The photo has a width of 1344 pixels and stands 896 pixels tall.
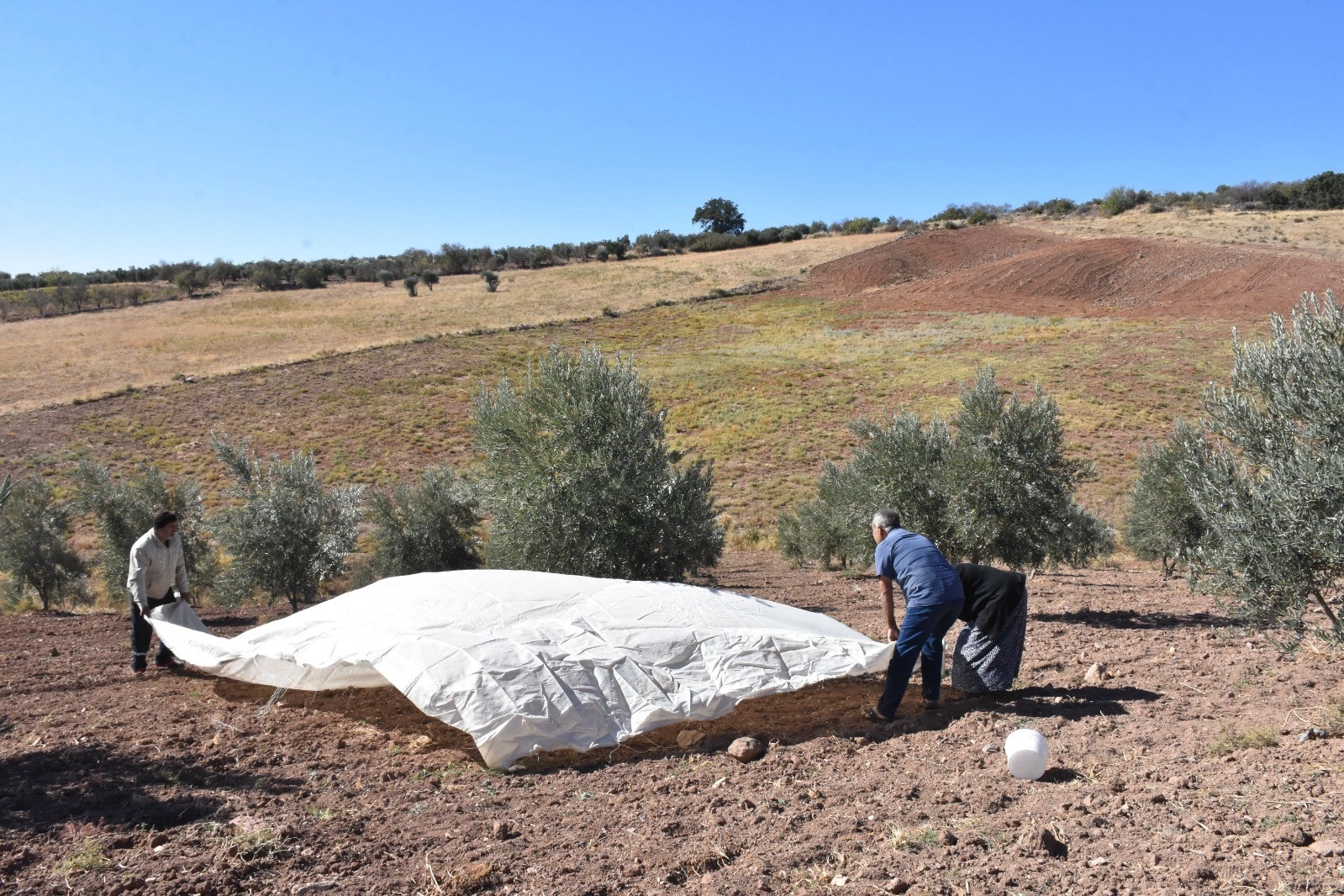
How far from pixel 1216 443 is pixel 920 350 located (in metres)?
38.3

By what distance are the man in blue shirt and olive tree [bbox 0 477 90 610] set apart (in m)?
15.7

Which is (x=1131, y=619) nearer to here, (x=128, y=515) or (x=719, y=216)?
(x=128, y=515)

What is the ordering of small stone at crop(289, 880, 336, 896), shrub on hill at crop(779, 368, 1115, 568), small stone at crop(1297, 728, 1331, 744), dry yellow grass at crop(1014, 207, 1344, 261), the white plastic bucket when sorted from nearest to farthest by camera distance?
small stone at crop(289, 880, 336, 896) → the white plastic bucket → small stone at crop(1297, 728, 1331, 744) → shrub on hill at crop(779, 368, 1115, 568) → dry yellow grass at crop(1014, 207, 1344, 261)

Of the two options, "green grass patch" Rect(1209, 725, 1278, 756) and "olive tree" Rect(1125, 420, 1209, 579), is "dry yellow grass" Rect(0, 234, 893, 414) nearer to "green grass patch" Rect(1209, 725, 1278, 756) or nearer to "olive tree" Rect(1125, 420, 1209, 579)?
"olive tree" Rect(1125, 420, 1209, 579)

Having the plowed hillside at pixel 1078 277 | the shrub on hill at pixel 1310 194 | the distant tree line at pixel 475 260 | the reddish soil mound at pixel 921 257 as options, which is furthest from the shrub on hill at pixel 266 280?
the shrub on hill at pixel 1310 194

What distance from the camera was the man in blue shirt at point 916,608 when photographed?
6438 mm

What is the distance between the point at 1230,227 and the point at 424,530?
65953 mm

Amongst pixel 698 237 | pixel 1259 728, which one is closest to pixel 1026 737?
pixel 1259 728

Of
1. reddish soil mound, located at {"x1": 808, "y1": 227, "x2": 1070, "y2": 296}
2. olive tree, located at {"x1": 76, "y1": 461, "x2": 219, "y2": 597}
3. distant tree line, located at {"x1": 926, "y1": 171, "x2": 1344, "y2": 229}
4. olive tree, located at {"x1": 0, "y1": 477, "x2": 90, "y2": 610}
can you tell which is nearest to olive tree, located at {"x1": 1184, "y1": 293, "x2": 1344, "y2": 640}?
olive tree, located at {"x1": 76, "y1": 461, "x2": 219, "y2": 597}

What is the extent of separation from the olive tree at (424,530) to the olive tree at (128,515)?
3032mm

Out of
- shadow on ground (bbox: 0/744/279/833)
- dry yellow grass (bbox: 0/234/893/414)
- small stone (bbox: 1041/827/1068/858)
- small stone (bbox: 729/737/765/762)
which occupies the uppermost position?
dry yellow grass (bbox: 0/234/893/414)

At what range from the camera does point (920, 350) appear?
145ft

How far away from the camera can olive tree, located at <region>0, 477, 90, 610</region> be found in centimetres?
1525

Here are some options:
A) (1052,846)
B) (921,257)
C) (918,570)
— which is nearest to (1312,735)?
(1052,846)
